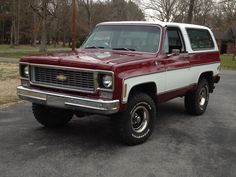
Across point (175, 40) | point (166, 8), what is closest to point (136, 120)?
point (175, 40)

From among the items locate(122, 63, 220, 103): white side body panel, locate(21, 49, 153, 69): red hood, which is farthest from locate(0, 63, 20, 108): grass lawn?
locate(122, 63, 220, 103): white side body panel

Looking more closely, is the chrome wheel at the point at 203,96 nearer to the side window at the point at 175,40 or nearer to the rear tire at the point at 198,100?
the rear tire at the point at 198,100

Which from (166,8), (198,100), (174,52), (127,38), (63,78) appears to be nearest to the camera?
(63,78)

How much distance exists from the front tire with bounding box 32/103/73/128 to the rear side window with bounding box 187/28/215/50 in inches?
121

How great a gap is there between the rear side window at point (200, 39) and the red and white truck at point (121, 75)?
0.03m

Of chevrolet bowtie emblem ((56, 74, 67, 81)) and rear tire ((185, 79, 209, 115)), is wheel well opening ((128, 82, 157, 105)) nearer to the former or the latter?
chevrolet bowtie emblem ((56, 74, 67, 81))

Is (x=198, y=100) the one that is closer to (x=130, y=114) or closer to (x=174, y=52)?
(x=174, y=52)

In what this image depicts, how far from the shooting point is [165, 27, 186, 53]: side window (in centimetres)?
652

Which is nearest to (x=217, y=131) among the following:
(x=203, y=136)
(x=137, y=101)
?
(x=203, y=136)

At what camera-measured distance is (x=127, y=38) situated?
255 inches

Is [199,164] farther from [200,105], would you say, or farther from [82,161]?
[200,105]

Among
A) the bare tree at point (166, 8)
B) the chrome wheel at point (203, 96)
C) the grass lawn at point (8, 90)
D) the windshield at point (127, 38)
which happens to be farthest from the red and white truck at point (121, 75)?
the bare tree at point (166, 8)

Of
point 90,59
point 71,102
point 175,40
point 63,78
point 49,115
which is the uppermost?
point 175,40

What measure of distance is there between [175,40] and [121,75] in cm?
231
